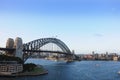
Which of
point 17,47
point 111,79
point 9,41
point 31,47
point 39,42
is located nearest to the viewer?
point 111,79

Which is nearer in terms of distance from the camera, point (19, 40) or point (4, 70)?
point (4, 70)

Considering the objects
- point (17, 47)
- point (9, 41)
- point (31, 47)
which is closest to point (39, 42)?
point (31, 47)

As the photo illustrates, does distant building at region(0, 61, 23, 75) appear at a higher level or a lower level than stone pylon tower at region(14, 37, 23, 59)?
lower

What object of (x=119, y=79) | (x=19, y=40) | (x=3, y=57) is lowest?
(x=119, y=79)

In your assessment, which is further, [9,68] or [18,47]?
[18,47]

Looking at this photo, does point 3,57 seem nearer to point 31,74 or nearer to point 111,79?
point 31,74

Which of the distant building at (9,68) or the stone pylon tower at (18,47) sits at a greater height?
the stone pylon tower at (18,47)

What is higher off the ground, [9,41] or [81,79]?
[9,41]

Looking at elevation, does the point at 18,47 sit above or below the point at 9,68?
above

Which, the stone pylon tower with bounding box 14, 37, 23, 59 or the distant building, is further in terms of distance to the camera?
the stone pylon tower with bounding box 14, 37, 23, 59

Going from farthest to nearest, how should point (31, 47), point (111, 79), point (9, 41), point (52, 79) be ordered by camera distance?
point (31, 47)
point (9, 41)
point (111, 79)
point (52, 79)

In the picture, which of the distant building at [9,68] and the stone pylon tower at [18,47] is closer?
the distant building at [9,68]
